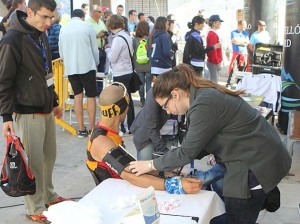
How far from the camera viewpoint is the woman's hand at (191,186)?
2311 millimetres

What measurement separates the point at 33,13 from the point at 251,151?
1.99 m

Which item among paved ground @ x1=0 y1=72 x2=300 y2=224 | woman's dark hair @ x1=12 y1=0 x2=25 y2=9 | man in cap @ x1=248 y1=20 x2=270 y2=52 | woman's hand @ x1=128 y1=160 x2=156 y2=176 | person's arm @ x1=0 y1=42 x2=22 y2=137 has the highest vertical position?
woman's dark hair @ x1=12 y1=0 x2=25 y2=9

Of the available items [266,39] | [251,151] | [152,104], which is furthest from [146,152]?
[266,39]

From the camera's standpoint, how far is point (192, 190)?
2311 mm

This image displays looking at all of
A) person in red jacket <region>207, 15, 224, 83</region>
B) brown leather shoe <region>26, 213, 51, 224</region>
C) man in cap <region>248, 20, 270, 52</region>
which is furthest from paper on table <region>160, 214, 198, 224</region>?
man in cap <region>248, 20, 270, 52</region>

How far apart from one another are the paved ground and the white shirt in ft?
3.41

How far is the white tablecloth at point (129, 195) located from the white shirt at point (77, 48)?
3.65 metres

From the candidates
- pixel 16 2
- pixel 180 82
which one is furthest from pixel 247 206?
pixel 16 2

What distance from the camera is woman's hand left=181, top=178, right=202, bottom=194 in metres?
2.31

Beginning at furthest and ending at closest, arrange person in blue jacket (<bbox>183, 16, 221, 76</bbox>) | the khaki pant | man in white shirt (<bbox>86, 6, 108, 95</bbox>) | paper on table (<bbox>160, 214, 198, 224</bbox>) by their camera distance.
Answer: man in white shirt (<bbox>86, 6, 108, 95</bbox>) < person in blue jacket (<bbox>183, 16, 221, 76</bbox>) < the khaki pant < paper on table (<bbox>160, 214, 198, 224</bbox>)

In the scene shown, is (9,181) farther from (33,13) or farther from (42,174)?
(33,13)

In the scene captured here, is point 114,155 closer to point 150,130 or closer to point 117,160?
point 117,160

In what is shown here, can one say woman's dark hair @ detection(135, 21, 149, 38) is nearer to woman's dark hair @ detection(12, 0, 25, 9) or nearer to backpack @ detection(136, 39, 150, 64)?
backpack @ detection(136, 39, 150, 64)

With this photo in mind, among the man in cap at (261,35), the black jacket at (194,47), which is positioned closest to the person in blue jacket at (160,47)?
the black jacket at (194,47)
